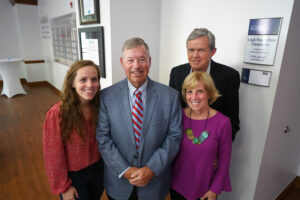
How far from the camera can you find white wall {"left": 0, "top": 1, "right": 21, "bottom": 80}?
6.79 meters

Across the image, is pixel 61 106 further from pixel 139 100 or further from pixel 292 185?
pixel 292 185

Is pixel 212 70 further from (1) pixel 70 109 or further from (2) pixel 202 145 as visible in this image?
(1) pixel 70 109

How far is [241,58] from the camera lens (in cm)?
156

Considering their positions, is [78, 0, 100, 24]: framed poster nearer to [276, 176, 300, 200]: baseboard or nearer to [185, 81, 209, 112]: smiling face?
[185, 81, 209, 112]: smiling face

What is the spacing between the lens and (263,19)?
138cm

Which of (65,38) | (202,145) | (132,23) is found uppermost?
(132,23)

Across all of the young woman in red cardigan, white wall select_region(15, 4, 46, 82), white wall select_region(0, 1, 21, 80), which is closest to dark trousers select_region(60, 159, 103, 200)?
the young woman in red cardigan

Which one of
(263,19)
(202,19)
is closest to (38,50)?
(202,19)

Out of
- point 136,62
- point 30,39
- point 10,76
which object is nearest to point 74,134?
point 136,62

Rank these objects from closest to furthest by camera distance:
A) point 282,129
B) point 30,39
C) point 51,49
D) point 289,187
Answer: point 282,129, point 289,187, point 51,49, point 30,39

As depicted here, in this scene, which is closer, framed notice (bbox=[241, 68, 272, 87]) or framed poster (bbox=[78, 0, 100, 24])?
framed notice (bbox=[241, 68, 272, 87])

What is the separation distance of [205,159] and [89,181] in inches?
31.2

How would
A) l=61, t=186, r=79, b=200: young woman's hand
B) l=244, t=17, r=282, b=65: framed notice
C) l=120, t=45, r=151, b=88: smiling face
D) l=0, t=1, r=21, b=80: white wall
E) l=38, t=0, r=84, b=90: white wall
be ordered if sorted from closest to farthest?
l=120, t=45, r=151, b=88: smiling face
l=61, t=186, r=79, b=200: young woman's hand
l=244, t=17, r=282, b=65: framed notice
l=38, t=0, r=84, b=90: white wall
l=0, t=1, r=21, b=80: white wall

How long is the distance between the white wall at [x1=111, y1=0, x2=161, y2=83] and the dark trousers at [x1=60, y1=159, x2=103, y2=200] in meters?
1.09
